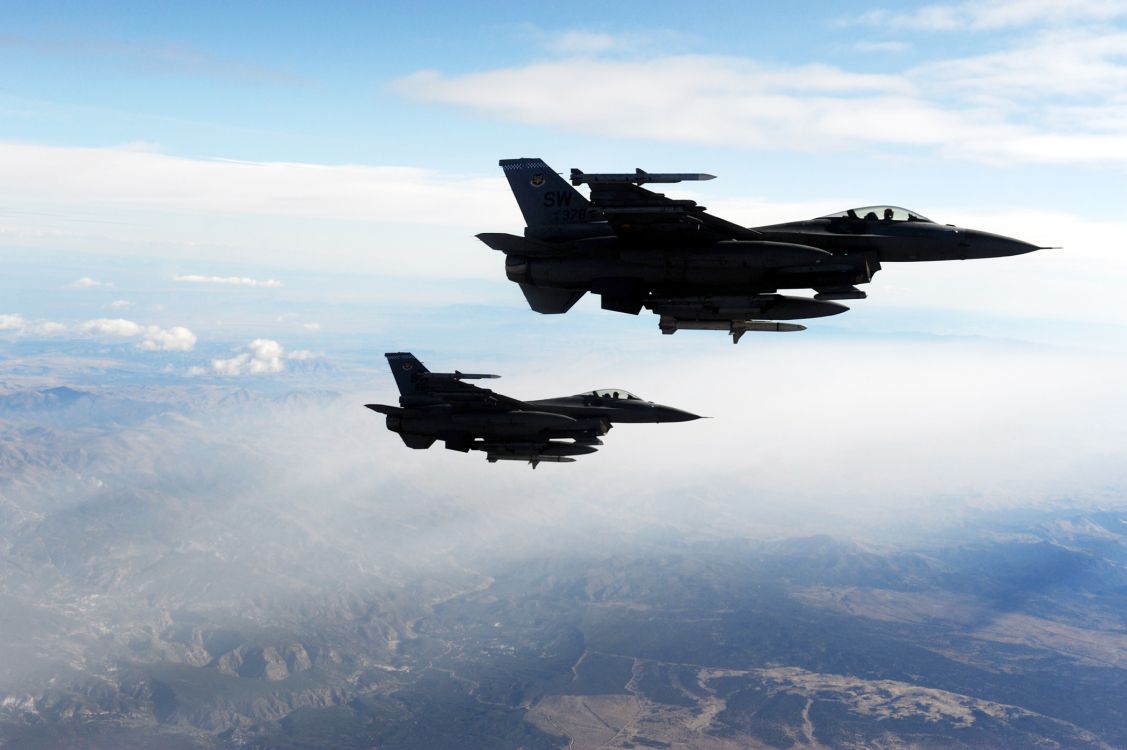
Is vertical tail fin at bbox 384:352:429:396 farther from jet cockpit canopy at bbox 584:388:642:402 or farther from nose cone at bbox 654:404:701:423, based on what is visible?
nose cone at bbox 654:404:701:423

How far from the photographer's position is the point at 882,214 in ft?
147

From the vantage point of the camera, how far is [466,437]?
211 feet

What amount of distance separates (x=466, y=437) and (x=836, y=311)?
2975 centimetres

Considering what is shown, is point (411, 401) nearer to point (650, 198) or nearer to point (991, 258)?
A: point (650, 198)

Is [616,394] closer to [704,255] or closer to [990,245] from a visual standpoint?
[704,255]

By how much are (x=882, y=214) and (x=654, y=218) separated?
12.8 m

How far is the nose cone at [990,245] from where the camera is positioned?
139 feet

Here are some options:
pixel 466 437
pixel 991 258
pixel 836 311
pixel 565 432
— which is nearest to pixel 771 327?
pixel 836 311

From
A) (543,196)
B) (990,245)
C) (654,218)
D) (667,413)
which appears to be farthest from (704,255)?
(667,413)

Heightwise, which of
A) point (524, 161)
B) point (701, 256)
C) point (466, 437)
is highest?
point (524, 161)

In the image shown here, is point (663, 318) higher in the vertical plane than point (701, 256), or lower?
lower

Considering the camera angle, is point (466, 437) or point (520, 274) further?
point (466, 437)

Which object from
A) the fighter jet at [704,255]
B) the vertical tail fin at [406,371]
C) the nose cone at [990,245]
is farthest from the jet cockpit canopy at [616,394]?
the nose cone at [990,245]

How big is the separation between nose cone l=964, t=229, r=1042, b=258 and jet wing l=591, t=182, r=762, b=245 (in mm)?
10263
